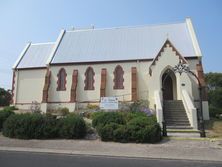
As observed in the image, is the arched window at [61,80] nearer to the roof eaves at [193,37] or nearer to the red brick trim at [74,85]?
the red brick trim at [74,85]

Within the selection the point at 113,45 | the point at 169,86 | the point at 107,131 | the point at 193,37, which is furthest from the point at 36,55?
the point at 107,131

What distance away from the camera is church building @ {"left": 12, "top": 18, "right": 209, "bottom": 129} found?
88.3ft

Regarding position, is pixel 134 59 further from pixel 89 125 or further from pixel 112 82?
pixel 89 125

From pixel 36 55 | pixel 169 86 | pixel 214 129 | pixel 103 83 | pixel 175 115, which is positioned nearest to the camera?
pixel 214 129

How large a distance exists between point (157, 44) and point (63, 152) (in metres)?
21.3

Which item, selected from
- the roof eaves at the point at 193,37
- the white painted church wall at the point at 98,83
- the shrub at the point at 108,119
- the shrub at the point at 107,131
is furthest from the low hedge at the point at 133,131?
the roof eaves at the point at 193,37

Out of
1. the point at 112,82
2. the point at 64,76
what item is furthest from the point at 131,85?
the point at 64,76

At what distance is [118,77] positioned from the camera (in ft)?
101

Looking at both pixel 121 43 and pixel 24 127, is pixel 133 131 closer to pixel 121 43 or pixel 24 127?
pixel 24 127

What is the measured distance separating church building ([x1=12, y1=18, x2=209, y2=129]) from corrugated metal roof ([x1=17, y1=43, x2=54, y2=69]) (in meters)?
0.05

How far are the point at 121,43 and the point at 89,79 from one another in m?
6.15

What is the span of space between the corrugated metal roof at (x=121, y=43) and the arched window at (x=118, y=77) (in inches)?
50.4

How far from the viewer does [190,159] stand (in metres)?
12.1

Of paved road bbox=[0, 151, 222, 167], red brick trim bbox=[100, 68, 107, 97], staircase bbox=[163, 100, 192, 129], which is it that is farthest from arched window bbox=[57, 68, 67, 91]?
paved road bbox=[0, 151, 222, 167]
